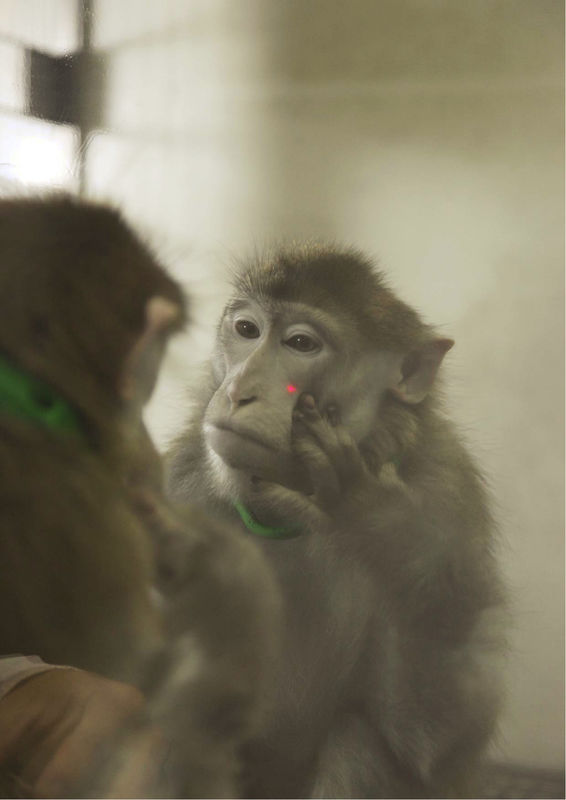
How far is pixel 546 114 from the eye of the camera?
0.89 m

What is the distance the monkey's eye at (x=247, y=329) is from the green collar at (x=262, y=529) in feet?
0.56

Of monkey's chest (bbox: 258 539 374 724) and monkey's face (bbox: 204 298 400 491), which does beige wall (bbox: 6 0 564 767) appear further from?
monkey's chest (bbox: 258 539 374 724)

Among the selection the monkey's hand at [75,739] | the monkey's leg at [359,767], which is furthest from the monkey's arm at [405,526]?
the monkey's hand at [75,739]

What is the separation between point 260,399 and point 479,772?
429mm

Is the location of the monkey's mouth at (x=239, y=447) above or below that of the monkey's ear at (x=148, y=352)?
below

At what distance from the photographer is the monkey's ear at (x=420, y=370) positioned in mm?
869

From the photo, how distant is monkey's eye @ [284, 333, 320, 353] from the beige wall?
0.08 metres

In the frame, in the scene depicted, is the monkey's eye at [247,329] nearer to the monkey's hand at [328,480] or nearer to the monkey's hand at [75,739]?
the monkey's hand at [328,480]

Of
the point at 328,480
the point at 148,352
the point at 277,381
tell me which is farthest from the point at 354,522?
the point at 148,352

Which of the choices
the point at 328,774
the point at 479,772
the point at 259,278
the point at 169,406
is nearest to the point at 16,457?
the point at 169,406

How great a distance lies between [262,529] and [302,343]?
0.19m

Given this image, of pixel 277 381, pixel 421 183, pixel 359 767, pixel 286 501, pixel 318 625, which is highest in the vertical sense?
pixel 421 183

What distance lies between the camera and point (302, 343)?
86 cm

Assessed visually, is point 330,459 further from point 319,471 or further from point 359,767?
point 359,767
